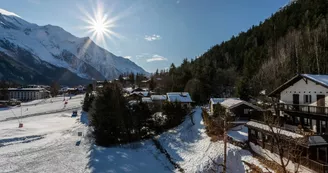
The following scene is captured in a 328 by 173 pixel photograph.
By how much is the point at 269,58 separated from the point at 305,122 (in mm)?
44781

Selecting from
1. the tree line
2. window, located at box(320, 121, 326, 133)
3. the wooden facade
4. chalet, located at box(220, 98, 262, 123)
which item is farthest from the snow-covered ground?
window, located at box(320, 121, 326, 133)

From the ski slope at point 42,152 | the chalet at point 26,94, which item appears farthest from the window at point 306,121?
the chalet at point 26,94

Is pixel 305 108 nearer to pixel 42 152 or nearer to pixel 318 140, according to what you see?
pixel 318 140

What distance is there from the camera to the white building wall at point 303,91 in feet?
79.1

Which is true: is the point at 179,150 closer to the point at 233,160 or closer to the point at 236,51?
the point at 233,160

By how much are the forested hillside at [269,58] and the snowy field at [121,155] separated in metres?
22.7

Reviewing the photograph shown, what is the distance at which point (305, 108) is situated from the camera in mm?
24750

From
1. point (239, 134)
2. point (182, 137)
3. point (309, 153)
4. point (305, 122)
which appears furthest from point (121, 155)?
point (305, 122)

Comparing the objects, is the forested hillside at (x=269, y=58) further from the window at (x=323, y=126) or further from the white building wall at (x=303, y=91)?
the window at (x=323, y=126)

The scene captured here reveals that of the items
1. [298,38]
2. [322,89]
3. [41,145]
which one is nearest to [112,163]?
[41,145]

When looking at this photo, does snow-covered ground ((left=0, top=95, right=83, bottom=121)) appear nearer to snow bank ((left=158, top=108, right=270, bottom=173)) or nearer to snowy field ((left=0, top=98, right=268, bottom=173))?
snowy field ((left=0, top=98, right=268, bottom=173))

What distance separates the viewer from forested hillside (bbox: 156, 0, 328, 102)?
51906 millimetres

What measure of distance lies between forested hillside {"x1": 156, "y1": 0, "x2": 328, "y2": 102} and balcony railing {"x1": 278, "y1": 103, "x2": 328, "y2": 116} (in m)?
22.7

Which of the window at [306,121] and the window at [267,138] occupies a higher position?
the window at [306,121]
